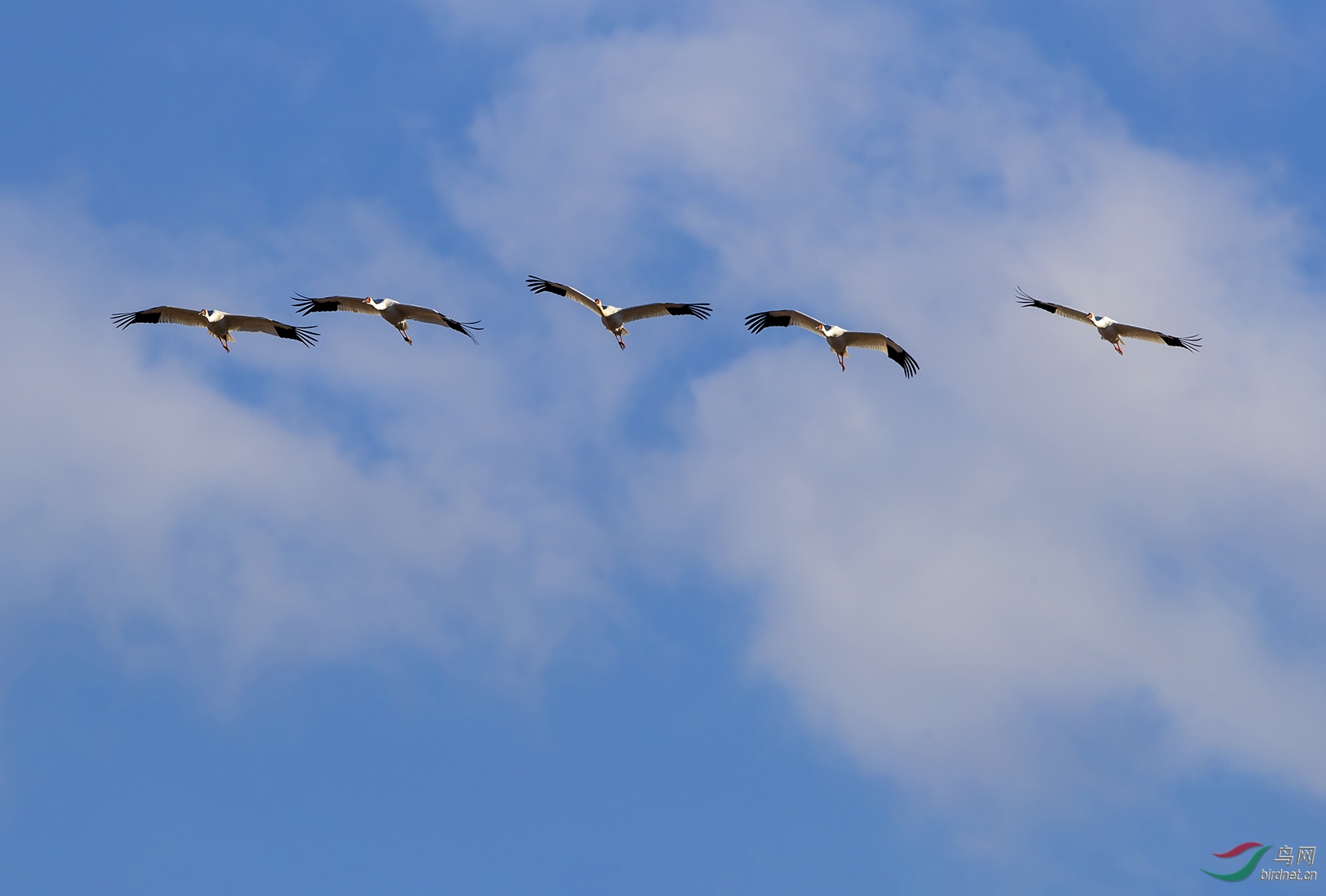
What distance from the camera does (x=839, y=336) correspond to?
54844 millimetres

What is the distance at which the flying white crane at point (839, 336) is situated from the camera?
54688 mm

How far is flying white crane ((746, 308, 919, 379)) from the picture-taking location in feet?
179

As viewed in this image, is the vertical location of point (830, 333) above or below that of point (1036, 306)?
below

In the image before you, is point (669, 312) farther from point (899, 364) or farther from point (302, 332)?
point (302, 332)

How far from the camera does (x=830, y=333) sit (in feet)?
180

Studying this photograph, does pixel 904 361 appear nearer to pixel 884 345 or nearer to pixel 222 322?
pixel 884 345

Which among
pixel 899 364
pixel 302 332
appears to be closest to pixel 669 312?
pixel 899 364

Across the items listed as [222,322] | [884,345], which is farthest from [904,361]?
[222,322]

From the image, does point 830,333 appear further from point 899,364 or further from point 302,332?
point 302,332

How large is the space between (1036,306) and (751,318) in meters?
12.5

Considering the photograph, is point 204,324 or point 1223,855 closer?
point 204,324

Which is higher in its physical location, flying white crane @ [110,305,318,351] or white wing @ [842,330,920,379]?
white wing @ [842,330,920,379]

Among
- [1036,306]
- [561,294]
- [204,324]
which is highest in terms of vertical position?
[1036,306]

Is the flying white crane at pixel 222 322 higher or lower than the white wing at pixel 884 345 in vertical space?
lower
